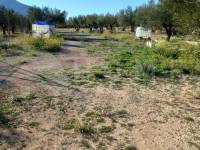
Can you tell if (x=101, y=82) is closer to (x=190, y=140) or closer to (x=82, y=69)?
(x=82, y=69)

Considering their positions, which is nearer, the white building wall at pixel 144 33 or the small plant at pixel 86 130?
the small plant at pixel 86 130

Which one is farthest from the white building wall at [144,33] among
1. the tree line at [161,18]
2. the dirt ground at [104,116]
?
the dirt ground at [104,116]

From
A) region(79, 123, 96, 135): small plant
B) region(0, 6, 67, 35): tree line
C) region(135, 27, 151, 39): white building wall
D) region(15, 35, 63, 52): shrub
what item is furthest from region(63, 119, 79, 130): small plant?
region(0, 6, 67, 35): tree line

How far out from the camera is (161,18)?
102 feet

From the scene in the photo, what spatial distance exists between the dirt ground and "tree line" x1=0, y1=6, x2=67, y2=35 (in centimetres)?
3504

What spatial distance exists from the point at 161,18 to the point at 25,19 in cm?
2920

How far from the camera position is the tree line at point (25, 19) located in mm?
42312

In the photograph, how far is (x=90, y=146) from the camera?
4992 millimetres

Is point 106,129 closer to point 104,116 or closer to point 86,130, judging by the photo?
point 86,130

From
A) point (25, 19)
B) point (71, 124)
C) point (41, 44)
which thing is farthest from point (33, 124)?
point (25, 19)

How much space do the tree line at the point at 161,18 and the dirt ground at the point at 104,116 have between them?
6.72 feet

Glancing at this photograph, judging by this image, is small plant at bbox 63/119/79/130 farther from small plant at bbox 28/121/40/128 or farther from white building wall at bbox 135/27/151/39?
white building wall at bbox 135/27/151/39

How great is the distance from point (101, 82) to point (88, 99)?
2.19 meters

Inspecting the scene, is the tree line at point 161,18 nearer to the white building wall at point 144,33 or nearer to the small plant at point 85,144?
the white building wall at point 144,33
